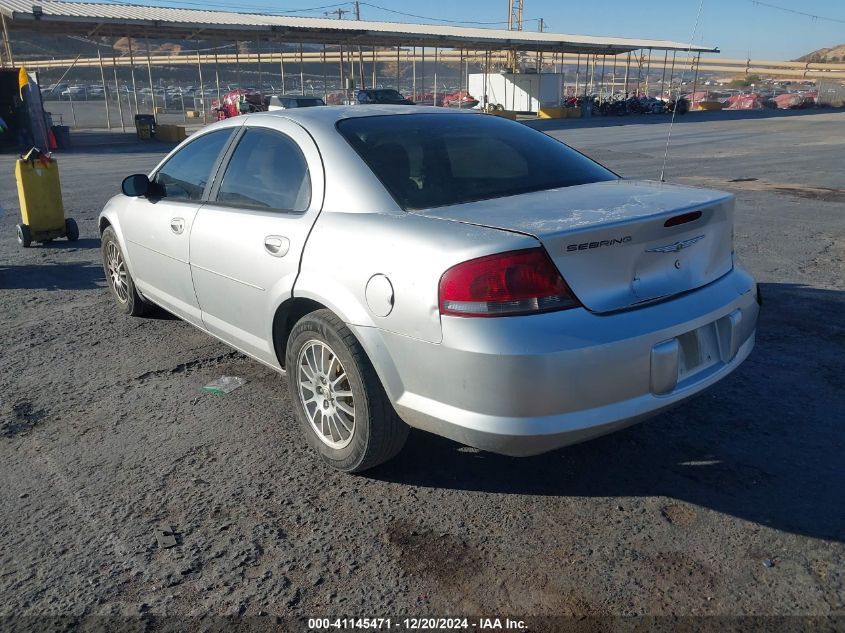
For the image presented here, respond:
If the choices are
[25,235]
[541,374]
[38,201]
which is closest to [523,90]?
[38,201]

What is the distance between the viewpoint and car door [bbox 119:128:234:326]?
4.29 metres

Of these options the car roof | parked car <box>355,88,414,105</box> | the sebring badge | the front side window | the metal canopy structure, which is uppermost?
the metal canopy structure

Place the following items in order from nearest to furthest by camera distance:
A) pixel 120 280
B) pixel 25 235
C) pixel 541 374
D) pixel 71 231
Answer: pixel 541 374
pixel 120 280
pixel 25 235
pixel 71 231

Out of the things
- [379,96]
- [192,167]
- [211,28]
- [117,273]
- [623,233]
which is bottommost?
[117,273]

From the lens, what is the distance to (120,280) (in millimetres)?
5598

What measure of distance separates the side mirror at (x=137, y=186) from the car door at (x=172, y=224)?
0.07 meters

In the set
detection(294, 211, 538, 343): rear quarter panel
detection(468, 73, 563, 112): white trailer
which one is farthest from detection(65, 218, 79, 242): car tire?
detection(468, 73, 563, 112): white trailer

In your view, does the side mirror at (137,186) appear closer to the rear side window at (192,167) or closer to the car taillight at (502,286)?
the rear side window at (192,167)

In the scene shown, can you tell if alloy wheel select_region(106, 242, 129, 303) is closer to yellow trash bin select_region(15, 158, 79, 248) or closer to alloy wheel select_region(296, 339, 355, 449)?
alloy wheel select_region(296, 339, 355, 449)

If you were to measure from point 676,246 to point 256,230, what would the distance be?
6.55ft

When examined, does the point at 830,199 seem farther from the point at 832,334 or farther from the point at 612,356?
the point at 612,356

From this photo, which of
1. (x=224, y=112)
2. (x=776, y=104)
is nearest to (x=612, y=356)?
(x=224, y=112)

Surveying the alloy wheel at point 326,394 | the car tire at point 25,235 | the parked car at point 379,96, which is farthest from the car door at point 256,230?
the parked car at point 379,96

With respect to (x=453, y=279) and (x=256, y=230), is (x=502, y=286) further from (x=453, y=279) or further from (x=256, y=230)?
(x=256, y=230)
